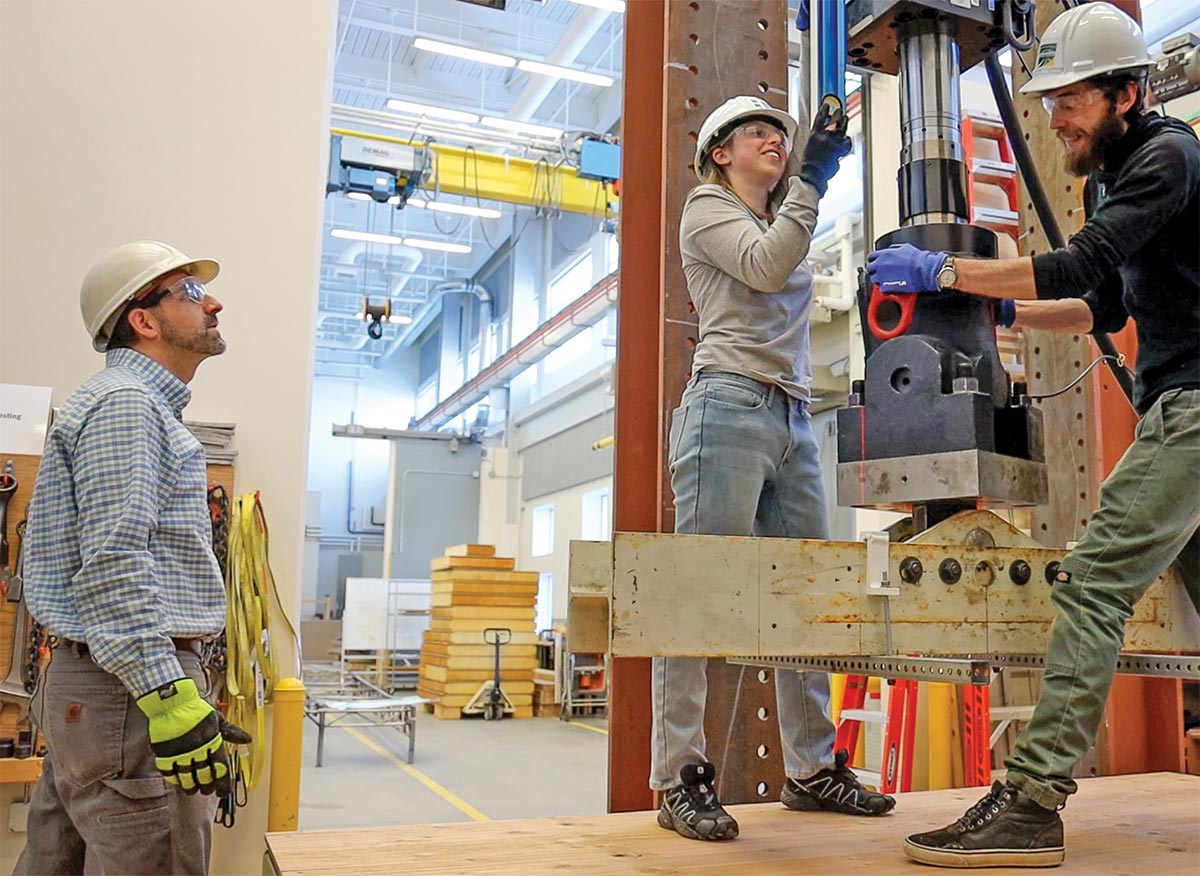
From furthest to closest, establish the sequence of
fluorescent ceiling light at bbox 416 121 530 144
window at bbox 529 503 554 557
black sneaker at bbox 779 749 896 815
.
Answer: window at bbox 529 503 554 557 → fluorescent ceiling light at bbox 416 121 530 144 → black sneaker at bbox 779 749 896 815

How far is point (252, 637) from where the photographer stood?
149 inches

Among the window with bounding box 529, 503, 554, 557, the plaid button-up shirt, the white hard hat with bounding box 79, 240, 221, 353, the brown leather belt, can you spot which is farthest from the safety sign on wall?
the window with bounding box 529, 503, 554, 557

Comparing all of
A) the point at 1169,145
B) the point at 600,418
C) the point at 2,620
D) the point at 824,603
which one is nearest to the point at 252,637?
the point at 2,620

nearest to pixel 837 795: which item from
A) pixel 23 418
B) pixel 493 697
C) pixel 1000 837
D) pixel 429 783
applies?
pixel 1000 837

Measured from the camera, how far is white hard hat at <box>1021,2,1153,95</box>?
6.69 feet

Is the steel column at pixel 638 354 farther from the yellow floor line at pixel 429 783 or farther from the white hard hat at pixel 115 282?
the yellow floor line at pixel 429 783

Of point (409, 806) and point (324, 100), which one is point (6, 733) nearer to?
point (324, 100)

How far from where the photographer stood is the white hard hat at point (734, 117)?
2398mm

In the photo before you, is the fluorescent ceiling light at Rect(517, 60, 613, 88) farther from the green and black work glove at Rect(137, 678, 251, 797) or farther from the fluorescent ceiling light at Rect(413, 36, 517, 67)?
the green and black work glove at Rect(137, 678, 251, 797)

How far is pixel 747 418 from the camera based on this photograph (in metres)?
2.32

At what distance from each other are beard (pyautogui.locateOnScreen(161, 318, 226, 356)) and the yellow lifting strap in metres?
1.53

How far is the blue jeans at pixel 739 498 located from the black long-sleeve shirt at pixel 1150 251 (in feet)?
2.17

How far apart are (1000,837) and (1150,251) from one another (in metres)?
1.16

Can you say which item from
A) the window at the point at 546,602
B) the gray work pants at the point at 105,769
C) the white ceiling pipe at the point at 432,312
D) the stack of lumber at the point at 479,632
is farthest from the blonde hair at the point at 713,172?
the white ceiling pipe at the point at 432,312
